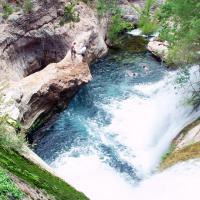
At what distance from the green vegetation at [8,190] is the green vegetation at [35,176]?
2149mm

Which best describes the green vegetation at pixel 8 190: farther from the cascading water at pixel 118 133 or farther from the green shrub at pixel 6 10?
the green shrub at pixel 6 10

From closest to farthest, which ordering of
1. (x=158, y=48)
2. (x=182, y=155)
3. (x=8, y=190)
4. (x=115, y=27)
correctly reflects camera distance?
(x=8, y=190), (x=182, y=155), (x=158, y=48), (x=115, y=27)

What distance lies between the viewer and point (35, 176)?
624 inches

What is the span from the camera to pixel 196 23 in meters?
22.9

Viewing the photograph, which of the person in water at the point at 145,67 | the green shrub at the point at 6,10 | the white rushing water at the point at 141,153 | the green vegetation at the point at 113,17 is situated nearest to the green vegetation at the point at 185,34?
the white rushing water at the point at 141,153

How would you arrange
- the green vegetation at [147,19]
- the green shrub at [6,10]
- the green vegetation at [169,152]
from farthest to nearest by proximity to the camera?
1. the green vegetation at [147,19]
2. the green shrub at [6,10]
3. the green vegetation at [169,152]

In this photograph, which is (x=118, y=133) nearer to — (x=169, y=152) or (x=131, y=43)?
(x=169, y=152)

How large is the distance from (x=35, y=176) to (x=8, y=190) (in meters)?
4.07

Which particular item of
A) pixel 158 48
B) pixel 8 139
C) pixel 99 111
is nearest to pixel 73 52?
pixel 99 111

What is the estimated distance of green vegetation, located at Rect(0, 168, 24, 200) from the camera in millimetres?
11625

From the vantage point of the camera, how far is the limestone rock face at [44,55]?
27547 millimetres

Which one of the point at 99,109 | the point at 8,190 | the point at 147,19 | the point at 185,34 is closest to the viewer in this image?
the point at 8,190

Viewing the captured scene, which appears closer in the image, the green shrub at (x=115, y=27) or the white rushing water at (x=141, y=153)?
the white rushing water at (x=141, y=153)

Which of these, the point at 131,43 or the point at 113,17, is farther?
the point at 131,43
